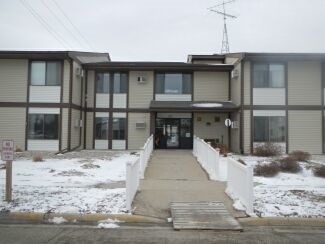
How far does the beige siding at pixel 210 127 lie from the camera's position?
26875mm

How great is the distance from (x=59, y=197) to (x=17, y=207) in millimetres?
1257

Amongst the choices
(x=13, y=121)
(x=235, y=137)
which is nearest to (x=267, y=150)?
(x=235, y=137)

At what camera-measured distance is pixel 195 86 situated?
88.9ft

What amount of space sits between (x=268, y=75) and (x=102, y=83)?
1186 centimetres

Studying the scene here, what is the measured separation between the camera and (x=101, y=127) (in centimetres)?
2716

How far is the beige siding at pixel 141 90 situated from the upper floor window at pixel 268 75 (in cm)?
757

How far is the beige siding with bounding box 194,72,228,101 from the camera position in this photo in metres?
27.1

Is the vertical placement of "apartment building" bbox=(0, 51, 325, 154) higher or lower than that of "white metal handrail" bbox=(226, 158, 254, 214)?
higher

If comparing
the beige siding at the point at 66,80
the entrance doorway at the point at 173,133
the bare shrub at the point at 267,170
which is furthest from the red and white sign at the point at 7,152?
the entrance doorway at the point at 173,133

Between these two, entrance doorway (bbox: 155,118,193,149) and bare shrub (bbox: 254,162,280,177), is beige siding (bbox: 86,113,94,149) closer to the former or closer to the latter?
entrance doorway (bbox: 155,118,193,149)

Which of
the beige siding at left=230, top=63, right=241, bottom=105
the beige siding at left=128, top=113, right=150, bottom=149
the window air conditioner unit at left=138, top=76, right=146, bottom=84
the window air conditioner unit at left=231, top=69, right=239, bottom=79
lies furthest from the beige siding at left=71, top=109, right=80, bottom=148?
the window air conditioner unit at left=231, top=69, right=239, bottom=79

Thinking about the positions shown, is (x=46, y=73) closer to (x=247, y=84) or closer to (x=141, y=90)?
(x=141, y=90)

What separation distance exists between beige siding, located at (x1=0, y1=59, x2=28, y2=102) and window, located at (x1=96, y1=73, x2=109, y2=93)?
17.7 ft

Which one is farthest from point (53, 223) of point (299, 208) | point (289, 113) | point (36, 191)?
point (289, 113)
